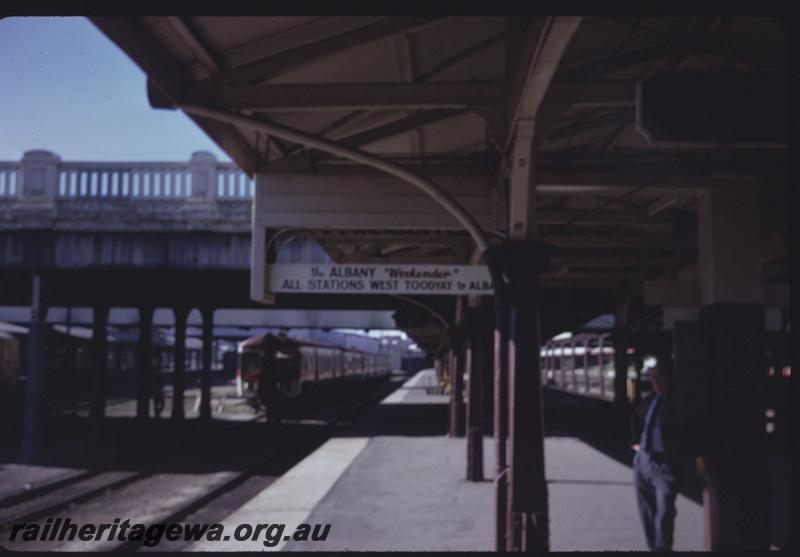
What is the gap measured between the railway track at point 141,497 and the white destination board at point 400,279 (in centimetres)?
474

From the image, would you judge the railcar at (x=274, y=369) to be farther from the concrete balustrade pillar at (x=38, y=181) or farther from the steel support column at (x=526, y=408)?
the steel support column at (x=526, y=408)

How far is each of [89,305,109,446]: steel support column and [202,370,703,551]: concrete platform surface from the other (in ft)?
A: 21.4

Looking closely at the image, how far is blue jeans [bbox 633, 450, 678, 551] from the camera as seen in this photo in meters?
5.93

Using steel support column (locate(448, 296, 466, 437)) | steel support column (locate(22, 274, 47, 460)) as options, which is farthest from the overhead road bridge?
steel support column (locate(22, 274, 47, 460))

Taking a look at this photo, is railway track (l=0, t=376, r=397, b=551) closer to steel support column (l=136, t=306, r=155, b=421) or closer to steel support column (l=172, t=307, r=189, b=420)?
steel support column (l=136, t=306, r=155, b=421)

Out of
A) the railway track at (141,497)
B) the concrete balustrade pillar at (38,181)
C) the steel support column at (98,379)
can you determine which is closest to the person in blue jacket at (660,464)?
the railway track at (141,497)

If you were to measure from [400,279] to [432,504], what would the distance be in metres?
4.53

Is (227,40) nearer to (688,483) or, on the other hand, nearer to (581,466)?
(688,483)

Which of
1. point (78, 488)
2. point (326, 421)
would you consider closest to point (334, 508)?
point (78, 488)

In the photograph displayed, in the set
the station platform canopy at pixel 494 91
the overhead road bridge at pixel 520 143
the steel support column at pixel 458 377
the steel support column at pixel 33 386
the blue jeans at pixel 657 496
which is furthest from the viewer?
the steel support column at pixel 33 386

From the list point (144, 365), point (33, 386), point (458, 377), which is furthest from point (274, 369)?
point (458, 377)

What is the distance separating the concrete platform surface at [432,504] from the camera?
27.2ft

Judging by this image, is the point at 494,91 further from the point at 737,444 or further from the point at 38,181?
the point at 38,181

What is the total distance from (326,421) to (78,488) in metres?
15.0
